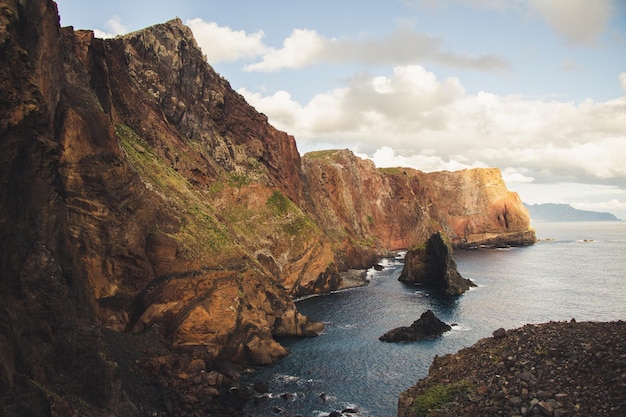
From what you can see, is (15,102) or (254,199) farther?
(254,199)

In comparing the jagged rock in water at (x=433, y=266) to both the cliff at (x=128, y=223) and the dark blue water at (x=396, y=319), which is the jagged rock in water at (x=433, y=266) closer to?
the dark blue water at (x=396, y=319)

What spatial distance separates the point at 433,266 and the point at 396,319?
1533 inches

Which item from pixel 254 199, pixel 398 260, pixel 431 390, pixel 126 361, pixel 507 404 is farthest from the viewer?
pixel 398 260

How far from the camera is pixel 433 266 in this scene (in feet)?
353

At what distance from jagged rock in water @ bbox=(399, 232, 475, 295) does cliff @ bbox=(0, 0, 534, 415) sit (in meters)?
20.9

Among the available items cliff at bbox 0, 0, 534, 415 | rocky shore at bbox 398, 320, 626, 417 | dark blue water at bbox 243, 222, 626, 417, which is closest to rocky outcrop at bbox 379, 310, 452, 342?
dark blue water at bbox 243, 222, 626, 417

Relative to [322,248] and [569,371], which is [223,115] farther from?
[569,371]

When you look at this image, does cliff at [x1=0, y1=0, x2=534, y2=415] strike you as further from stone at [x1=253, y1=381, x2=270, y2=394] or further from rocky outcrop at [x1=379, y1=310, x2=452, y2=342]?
rocky outcrop at [x1=379, y1=310, x2=452, y2=342]

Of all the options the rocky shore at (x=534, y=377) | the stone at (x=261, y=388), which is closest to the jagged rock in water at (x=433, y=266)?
the stone at (x=261, y=388)

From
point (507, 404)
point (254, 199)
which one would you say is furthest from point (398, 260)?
point (507, 404)

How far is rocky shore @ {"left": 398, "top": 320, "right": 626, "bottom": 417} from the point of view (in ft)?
69.4

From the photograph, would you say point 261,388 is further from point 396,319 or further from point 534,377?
point 396,319

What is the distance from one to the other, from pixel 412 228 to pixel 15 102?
7129 inches

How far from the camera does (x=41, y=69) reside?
3681 centimetres
